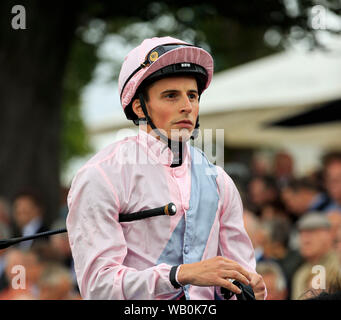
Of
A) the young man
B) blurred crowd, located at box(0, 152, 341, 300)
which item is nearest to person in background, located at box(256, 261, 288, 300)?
blurred crowd, located at box(0, 152, 341, 300)

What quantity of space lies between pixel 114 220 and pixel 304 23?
487cm

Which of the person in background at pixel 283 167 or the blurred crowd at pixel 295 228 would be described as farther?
the person in background at pixel 283 167

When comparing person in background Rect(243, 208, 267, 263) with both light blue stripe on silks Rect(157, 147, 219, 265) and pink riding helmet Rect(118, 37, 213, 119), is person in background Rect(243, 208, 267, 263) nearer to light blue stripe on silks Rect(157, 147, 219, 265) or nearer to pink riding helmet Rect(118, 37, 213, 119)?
light blue stripe on silks Rect(157, 147, 219, 265)

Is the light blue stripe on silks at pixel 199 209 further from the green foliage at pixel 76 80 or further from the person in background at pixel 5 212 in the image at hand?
the green foliage at pixel 76 80

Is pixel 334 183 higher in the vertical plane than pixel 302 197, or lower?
higher

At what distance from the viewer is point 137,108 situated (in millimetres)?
2494

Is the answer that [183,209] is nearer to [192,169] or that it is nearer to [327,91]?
[192,169]

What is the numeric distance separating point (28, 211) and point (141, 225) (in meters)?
4.43

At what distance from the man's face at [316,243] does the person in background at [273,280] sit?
0.92 feet

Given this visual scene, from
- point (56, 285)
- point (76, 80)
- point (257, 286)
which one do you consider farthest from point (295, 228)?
point (76, 80)

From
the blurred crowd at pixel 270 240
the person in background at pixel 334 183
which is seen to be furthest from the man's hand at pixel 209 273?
the person in background at pixel 334 183

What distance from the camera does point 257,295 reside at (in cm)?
241

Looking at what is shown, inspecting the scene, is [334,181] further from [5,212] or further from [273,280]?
[5,212]

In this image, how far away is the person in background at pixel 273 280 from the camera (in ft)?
14.4
